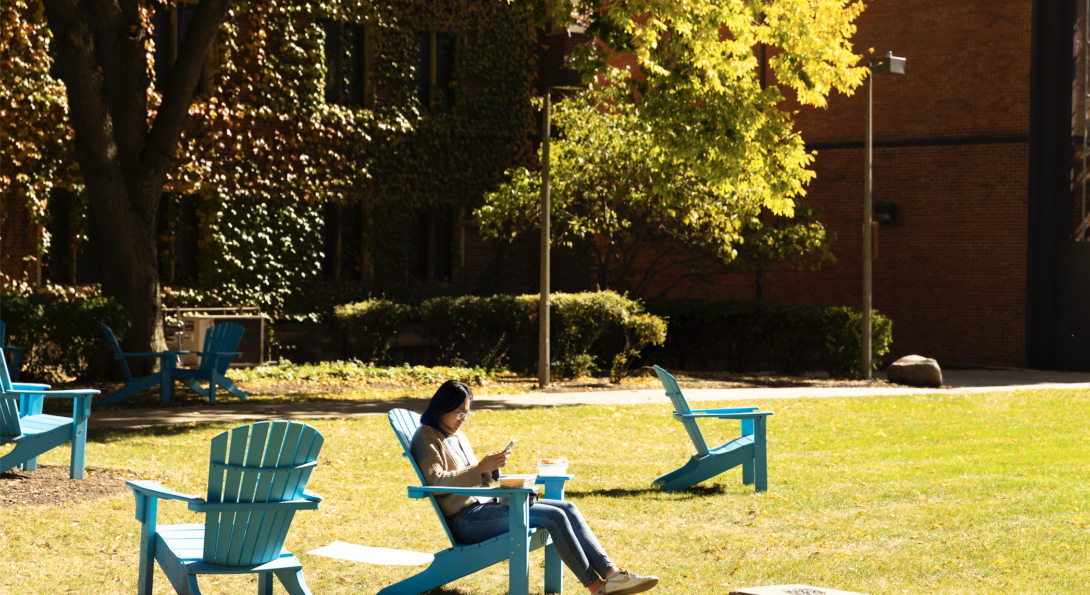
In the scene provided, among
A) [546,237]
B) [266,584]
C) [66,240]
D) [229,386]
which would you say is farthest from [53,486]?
[66,240]

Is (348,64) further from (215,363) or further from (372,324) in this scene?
(215,363)

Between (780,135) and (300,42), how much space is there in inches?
390

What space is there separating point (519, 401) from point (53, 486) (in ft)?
25.1

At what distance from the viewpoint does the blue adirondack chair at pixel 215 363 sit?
1427 cm

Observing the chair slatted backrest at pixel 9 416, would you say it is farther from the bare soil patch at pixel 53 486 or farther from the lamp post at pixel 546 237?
the lamp post at pixel 546 237

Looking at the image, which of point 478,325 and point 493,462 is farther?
point 478,325

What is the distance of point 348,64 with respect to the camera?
77.9 feet

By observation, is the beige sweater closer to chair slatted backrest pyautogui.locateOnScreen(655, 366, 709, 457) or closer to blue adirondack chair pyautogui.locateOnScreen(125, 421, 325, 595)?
blue adirondack chair pyautogui.locateOnScreen(125, 421, 325, 595)

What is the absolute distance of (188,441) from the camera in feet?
35.9

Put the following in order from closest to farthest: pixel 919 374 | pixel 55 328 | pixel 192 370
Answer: pixel 192 370 → pixel 55 328 → pixel 919 374

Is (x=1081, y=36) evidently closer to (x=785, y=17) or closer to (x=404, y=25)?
(x=785, y=17)

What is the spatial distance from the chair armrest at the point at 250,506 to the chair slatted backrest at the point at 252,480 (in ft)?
0.12


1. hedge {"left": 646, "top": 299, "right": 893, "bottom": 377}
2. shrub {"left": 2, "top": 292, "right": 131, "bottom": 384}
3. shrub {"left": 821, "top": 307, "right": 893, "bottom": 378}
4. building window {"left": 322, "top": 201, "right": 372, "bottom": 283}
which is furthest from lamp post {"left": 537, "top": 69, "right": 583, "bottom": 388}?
building window {"left": 322, "top": 201, "right": 372, "bottom": 283}

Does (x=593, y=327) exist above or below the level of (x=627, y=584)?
above
